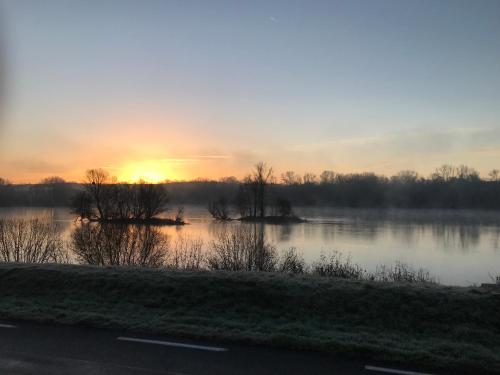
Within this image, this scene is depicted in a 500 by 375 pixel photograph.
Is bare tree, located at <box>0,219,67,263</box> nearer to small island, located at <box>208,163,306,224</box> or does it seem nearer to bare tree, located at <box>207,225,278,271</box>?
bare tree, located at <box>207,225,278,271</box>

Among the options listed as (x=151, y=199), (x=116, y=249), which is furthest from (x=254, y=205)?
(x=116, y=249)

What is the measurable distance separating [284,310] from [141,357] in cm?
266

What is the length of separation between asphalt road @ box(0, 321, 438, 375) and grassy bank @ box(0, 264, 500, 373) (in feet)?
1.15

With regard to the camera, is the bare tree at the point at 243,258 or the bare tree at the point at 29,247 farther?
the bare tree at the point at 29,247

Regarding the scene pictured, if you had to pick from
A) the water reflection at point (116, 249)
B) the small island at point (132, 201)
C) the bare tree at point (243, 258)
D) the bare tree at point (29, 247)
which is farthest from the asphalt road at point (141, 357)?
the small island at point (132, 201)

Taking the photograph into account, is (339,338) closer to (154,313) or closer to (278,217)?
(154,313)

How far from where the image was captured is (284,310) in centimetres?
721

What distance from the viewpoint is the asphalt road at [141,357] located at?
4848 millimetres

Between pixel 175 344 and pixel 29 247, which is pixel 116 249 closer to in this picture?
pixel 29 247

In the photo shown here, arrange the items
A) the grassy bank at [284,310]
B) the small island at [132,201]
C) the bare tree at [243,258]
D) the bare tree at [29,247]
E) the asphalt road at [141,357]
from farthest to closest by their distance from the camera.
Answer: the small island at [132,201]
the bare tree at [29,247]
the bare tree at [243,258]
the grassy bank at [284,310]
the asphalt road at [141,357]

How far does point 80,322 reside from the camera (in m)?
6.66

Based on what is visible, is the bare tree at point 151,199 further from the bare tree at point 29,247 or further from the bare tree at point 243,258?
the bare tree at point 243,258

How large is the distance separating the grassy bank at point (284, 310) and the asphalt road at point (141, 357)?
0.35 meters

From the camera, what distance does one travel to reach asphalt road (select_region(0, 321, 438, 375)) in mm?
4848
